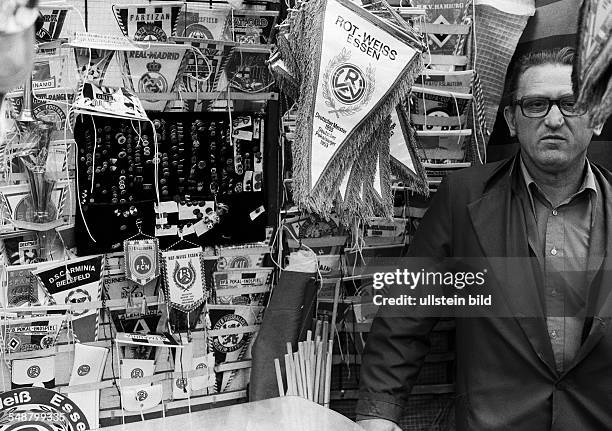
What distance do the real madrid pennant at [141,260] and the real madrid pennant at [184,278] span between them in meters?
0.04

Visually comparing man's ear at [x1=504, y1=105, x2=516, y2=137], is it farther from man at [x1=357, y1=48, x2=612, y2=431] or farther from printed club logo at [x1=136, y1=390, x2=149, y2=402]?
printed club logo at [x1=136, y1=390, x2=149, y2=402]

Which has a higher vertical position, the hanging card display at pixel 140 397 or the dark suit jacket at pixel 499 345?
the dark suit jacket at pixel 499 345

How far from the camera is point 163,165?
8.01 ft

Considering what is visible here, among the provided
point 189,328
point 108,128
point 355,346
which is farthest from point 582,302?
point 108,128

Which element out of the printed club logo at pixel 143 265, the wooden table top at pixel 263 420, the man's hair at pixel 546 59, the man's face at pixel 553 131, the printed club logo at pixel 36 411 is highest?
the man's hair at pixel 546 59

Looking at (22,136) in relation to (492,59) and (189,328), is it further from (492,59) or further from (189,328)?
(492,59)

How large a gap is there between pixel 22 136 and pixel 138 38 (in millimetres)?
442

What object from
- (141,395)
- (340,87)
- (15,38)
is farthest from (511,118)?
(15,38)

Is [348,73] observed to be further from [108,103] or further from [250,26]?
[108,103]

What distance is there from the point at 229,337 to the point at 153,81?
2.82ft

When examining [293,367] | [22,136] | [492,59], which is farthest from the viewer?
[492,59]

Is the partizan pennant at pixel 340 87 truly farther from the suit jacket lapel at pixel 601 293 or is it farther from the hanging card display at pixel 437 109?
the suit jacket lapel at pixel 601 293

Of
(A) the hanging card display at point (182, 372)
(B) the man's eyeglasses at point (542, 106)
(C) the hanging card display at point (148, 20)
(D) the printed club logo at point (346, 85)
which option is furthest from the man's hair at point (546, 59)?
(A) the hanging card display at point (182, 372)

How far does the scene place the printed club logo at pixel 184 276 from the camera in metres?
2.48
